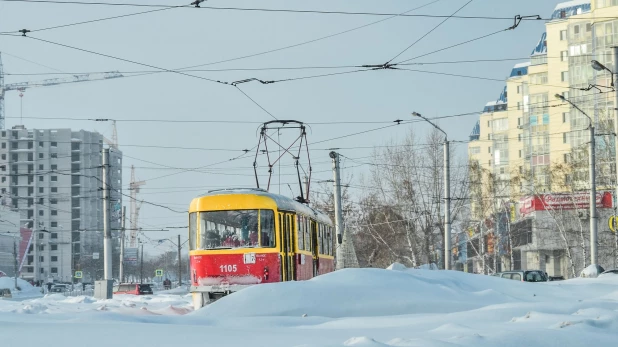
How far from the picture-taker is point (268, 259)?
77.0ft

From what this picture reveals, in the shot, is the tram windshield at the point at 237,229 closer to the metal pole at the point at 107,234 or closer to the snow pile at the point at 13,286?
the metal pole at the point at 107,234

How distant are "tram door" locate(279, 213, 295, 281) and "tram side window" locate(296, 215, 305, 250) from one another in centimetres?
68

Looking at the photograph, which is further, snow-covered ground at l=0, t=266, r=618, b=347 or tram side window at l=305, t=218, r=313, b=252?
tram side window at l=305, t=218, r=313, b=252

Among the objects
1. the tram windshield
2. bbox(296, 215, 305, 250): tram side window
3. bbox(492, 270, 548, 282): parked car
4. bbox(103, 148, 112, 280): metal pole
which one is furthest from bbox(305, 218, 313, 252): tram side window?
bbox(492, 270, 548, 282): parked car

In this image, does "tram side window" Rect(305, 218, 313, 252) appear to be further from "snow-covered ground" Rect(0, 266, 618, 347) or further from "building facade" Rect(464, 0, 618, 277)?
"building facade" Rect(464, 0, 618, 277)

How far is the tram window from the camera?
2419 cm

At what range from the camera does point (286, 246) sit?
2423 cm

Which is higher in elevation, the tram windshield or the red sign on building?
the red sign on building

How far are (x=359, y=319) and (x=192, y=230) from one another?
9.52 meters

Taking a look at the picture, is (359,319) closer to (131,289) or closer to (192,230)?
(192,230)

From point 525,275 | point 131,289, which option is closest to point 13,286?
point 131,289

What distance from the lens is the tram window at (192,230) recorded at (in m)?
24.2

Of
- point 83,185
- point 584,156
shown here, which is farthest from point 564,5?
point 83,185

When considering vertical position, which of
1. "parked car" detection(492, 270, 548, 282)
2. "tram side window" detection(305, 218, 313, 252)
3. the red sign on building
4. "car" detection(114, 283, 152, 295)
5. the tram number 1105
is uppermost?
the red sign on building
